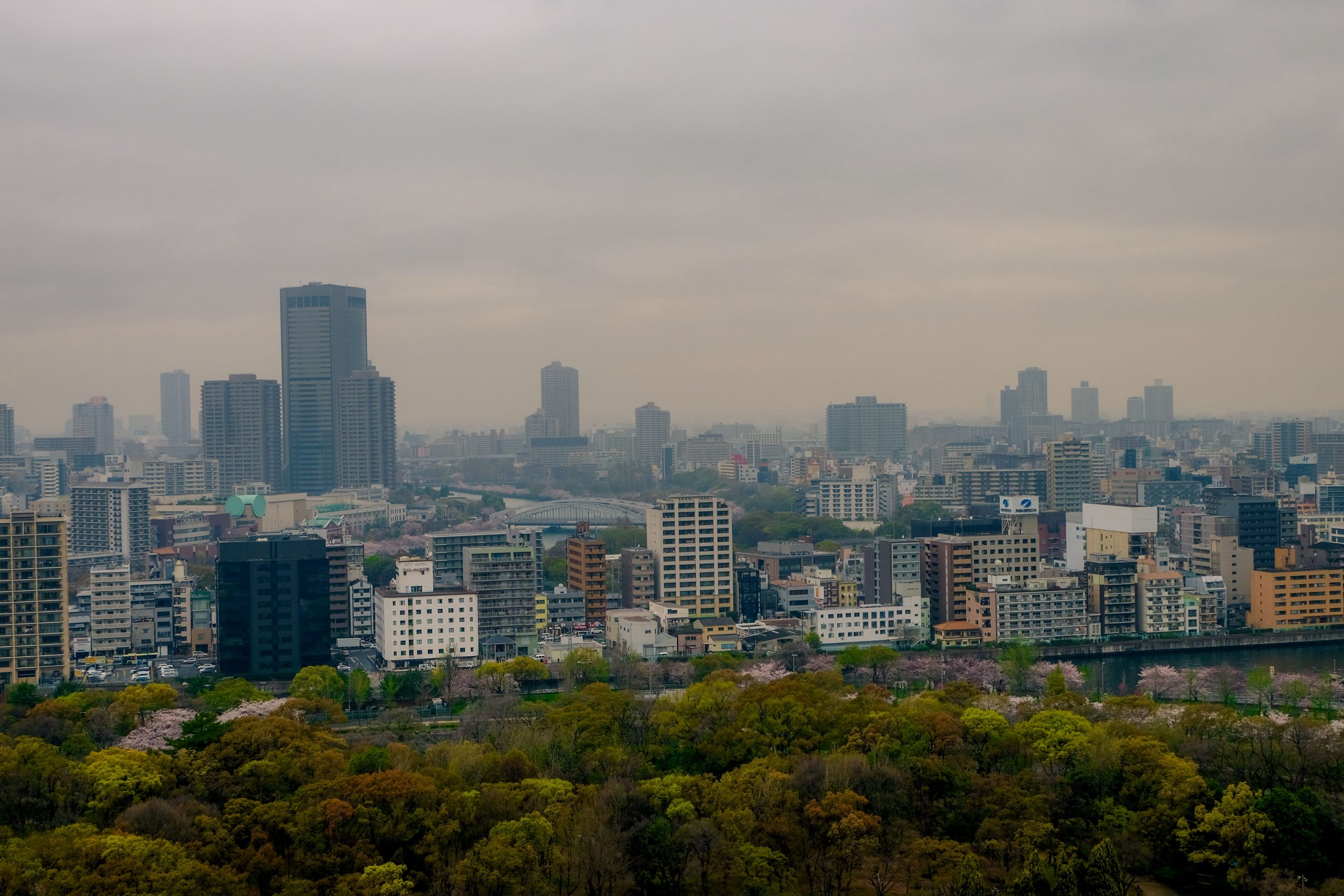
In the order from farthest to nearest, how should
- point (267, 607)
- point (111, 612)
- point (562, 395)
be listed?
point (562, 395), point (111, 612), point (267, 607)

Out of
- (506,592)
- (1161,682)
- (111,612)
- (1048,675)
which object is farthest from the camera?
(111,612)

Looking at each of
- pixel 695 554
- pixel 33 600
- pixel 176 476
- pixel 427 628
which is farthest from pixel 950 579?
pixel 176 476

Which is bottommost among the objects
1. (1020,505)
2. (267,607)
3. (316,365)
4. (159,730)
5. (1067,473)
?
(159,730)

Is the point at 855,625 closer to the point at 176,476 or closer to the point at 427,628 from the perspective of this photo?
the point at 427,628

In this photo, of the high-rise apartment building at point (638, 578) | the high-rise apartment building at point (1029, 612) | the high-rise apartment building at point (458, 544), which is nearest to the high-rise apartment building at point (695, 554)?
the high-rise apartment building at point (638, 578)

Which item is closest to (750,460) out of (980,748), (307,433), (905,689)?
(307,433)

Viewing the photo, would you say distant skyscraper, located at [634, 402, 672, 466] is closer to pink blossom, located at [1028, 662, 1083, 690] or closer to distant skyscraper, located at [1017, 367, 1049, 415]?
distant skyscraper, located at [1017, 367, 1049, 415]

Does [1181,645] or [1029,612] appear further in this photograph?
[1029,612]
